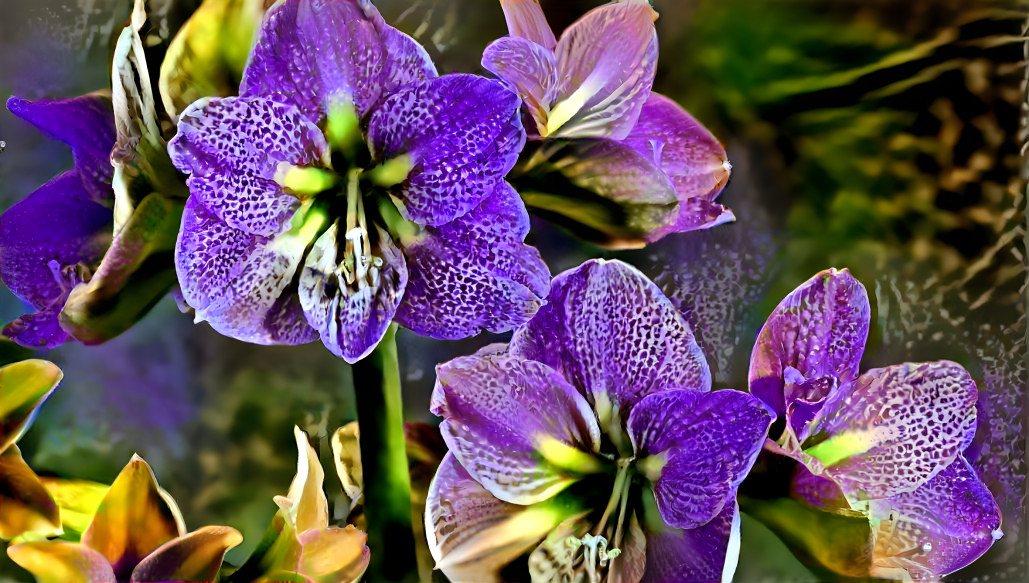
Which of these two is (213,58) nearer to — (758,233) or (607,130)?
(607,130)

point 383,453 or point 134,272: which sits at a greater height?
point 134,272

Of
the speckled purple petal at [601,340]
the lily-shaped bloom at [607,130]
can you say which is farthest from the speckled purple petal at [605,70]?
the speckled purple petal at [601,340]

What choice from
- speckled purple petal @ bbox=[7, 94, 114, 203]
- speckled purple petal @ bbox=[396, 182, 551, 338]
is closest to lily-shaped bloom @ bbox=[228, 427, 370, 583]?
speckled purple petal @ bbox=[396, 182, 551, 338]

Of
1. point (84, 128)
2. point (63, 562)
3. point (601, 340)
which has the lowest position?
point (63, 562)

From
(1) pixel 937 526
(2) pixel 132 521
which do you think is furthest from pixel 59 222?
(1) pixel 937 526
